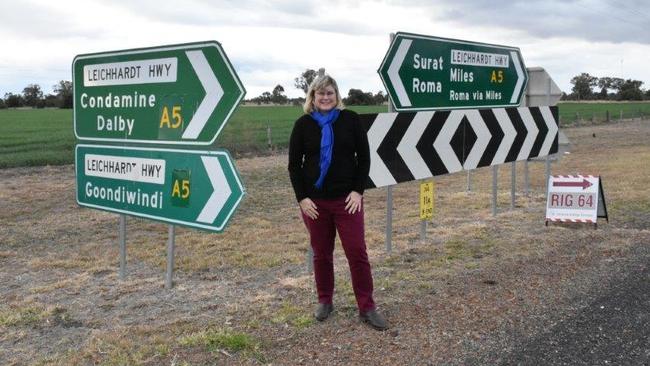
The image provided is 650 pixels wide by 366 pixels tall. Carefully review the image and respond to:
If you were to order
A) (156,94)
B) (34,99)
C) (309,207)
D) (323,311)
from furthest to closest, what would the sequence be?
(34,99), (156,94), (323,311), (309,207)

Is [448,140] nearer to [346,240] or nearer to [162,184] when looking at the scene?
[346,240]

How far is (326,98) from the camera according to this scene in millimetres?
4180

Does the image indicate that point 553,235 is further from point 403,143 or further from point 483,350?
point 483,350

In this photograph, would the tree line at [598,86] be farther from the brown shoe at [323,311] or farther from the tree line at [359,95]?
the brown shoe at [323,311]

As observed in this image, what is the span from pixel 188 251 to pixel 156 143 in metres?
1.99

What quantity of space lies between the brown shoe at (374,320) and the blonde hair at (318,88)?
60.3 inches

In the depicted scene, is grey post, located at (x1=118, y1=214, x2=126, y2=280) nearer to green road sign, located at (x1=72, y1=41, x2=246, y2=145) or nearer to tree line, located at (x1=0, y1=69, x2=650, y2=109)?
green road sign, located at (x1=72, y1=41, x2=246, y2=145)

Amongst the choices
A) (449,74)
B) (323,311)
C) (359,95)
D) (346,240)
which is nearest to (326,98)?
(346,240)

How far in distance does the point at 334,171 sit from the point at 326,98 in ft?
1.72

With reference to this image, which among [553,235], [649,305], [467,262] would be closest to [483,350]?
[649,305]

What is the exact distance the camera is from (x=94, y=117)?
224 inches

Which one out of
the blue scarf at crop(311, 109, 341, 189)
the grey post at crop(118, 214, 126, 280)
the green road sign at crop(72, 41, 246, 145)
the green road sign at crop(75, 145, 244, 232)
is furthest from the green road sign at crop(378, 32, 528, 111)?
the grey post at crop(118, 214, 126, 280)

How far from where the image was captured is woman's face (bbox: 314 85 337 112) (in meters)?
4.17

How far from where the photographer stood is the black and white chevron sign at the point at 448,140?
246 inches
